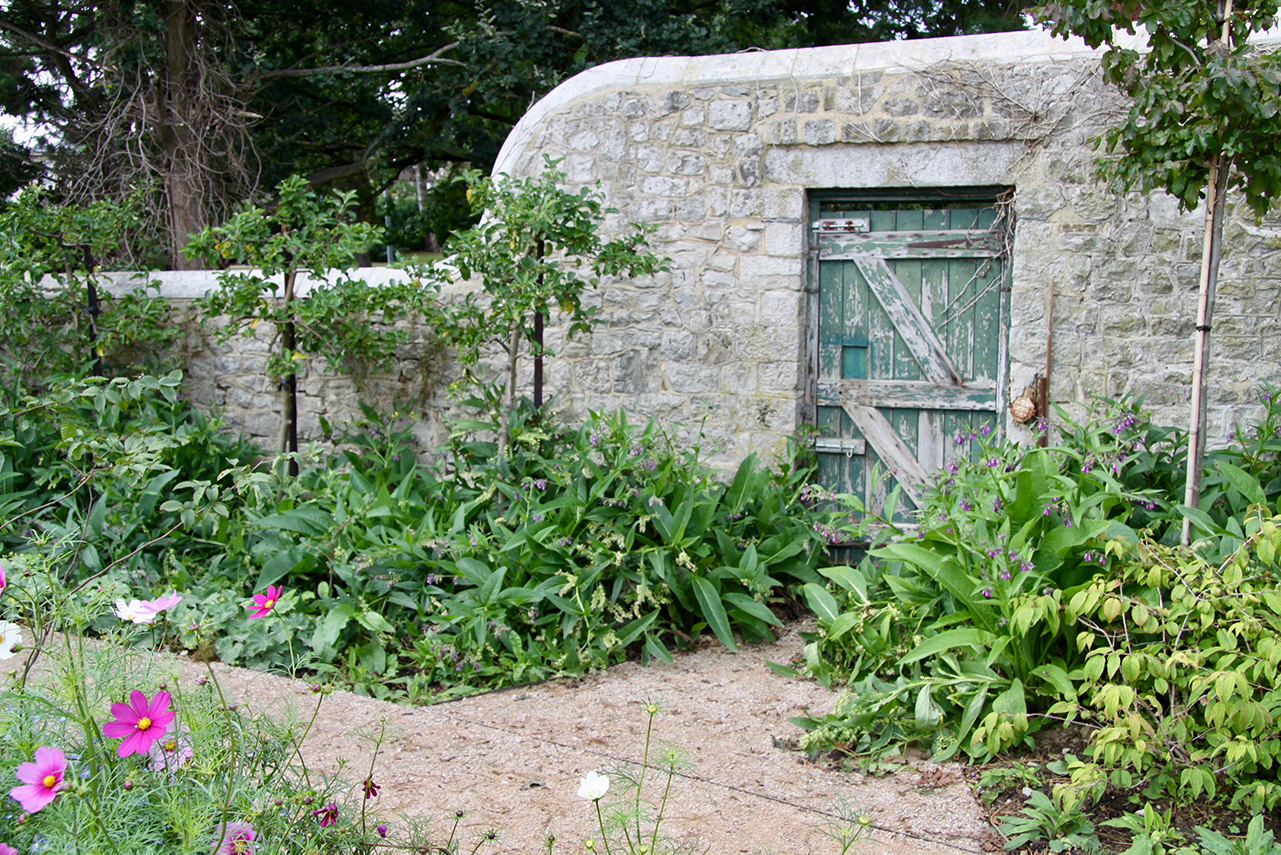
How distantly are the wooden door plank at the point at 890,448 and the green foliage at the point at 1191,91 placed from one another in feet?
6.09

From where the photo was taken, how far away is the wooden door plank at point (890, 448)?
16.9ft

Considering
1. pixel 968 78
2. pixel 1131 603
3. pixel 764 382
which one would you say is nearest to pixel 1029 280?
pixel 968 78

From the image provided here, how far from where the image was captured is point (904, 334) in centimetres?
513

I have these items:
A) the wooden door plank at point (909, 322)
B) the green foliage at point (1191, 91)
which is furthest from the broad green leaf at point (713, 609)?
the green foliage at point (1191, 91)

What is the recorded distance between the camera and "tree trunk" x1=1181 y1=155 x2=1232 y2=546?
11.5 feet

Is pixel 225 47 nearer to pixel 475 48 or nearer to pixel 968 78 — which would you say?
pixel 475 48

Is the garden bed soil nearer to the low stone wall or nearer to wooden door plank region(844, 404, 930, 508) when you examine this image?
wooden door plank region(844, 404, 930, 508)

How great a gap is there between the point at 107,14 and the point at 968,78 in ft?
24.4

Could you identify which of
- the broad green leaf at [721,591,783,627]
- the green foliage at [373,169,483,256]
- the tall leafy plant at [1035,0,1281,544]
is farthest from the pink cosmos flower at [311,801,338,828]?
the green foliage at [373,169,483,256]

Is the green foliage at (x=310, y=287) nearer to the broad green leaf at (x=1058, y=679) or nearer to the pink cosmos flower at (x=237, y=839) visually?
the broad green leaf at (x=1058, y=679)

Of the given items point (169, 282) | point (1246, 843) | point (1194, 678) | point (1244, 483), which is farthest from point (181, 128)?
point (1246, 843)

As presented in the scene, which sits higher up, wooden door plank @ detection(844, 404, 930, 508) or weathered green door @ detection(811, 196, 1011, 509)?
weathered green door @ detection(811, 196, 1011, 509)

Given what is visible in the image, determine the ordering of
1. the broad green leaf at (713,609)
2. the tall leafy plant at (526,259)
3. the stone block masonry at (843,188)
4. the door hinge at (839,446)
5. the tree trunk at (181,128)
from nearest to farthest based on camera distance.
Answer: the broad green leaf at (713,609) → the stone block masonry at (843,188) → the tall leafy plant at (526,259) → the door hinge at (839,446) → the tree trunk at (181,128)

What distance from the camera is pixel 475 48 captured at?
9.80 meters
